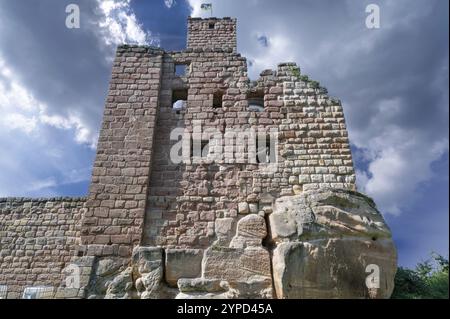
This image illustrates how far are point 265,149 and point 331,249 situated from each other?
8.01 feet

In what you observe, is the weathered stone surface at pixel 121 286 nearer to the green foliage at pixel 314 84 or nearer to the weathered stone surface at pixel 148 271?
the weathered stone surface at pixel 148 271

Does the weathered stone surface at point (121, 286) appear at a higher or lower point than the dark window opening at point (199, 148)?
lower

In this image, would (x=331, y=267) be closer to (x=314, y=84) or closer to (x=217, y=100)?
(x=314, y=84)

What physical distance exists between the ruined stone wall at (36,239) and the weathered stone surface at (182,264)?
2.78 meters

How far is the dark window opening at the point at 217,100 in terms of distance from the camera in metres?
7.50

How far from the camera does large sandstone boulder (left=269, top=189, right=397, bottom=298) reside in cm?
530

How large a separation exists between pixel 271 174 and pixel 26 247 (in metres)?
5.80

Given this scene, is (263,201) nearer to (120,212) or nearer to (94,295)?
(120,212)

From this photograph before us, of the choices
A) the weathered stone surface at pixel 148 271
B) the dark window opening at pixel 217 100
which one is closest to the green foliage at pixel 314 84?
the dark window opening at pixel 217 100

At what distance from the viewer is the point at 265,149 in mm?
6984

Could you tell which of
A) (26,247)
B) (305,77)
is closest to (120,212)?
(26,247)

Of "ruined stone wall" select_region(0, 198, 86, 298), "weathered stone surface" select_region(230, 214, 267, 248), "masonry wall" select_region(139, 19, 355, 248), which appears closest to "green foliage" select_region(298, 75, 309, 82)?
"masonry wall" select_region(139, 19, 355, 248)
